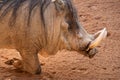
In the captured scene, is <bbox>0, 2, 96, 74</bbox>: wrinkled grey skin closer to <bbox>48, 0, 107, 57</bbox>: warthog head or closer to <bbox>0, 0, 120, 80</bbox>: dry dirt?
<bbox>48, 0, 107, 57</bbox>: warthog head

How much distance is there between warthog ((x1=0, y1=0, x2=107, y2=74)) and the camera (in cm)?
326

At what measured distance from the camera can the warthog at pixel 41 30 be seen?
10.7 ft

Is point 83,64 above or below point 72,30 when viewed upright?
below

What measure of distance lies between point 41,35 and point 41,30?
0.05 m

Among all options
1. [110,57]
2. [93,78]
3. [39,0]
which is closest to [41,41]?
[39,0]

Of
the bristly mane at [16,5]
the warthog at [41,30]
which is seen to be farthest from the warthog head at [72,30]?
the bristly mane at [16,5]

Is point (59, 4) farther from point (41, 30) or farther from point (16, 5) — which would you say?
point (16, 5)

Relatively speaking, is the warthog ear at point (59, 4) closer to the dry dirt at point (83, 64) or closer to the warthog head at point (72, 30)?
the warthog head at point (72, 30)

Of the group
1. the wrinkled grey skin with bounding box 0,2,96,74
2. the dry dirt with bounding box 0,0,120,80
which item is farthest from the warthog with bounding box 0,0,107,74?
the dry dirt with bounding box 0,0,120,80

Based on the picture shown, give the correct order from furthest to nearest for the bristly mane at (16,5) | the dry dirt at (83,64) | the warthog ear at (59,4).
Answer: the dry dirt at (83,64) → the bristly mane at (16,5) → the warthog ear at (59,4)

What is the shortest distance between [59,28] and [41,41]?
0.80 feet

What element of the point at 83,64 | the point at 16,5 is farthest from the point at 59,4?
the point at 83,64

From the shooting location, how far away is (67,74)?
370 centimetres

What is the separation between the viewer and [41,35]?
336 cm
